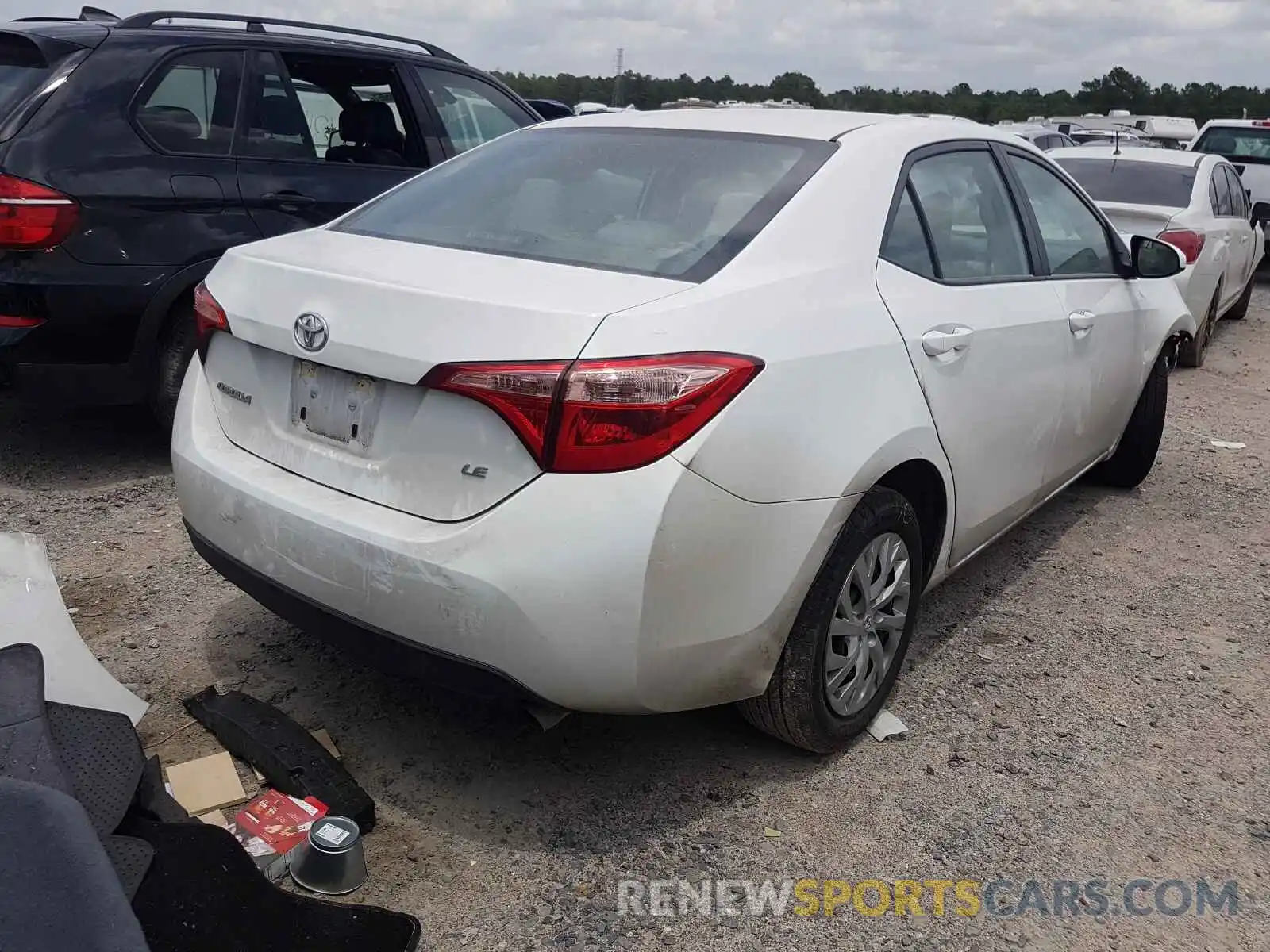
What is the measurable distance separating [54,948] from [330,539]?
956 millimetres

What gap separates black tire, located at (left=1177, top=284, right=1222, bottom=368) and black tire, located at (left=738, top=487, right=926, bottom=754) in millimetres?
6311

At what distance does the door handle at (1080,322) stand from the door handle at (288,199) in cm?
322

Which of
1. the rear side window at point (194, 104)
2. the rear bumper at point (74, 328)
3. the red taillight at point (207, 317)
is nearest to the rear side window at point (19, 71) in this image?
the rear side window at point (194, 104)

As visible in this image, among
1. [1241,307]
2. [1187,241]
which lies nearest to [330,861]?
[1187,241]

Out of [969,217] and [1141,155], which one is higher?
[1141,155]

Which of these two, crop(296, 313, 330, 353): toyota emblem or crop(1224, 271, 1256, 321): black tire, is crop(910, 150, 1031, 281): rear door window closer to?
crop(296, 313, 330, 353): toyota emblem

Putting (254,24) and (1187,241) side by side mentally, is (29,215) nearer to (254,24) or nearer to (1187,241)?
(254,24)

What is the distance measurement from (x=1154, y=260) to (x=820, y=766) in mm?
2673

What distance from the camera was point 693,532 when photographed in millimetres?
2268

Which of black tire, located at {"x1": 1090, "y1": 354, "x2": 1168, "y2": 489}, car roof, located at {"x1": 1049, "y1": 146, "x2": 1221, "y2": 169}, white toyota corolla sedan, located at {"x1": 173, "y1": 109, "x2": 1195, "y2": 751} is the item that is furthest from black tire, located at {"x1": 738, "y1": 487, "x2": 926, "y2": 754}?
car roof, located at {"x1": 1049, "y1": 146, "x2": 1221, "y2": 169}

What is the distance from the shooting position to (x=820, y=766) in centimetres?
294

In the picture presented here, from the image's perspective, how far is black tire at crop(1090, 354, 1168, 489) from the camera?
500cm

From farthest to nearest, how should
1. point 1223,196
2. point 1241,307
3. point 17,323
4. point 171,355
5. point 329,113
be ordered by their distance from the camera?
point 1241,307 < point 1223,196 < point 329,113 < point 171,355 < point 17,323

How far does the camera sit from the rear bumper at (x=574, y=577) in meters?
2.21
